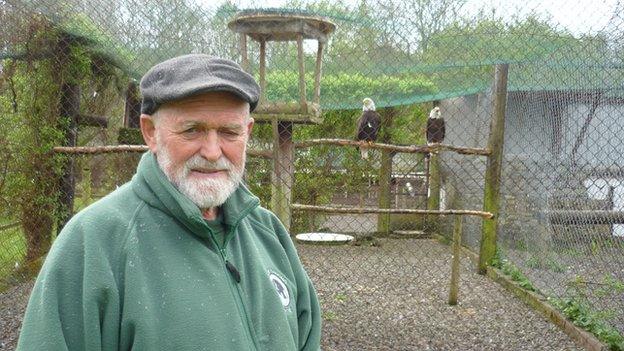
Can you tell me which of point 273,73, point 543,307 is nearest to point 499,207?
point 543,307

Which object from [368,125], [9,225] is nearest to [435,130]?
[368,125]

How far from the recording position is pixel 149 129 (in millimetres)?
1438

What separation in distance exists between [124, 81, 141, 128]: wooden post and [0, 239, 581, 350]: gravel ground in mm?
1627

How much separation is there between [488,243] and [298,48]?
3467 millimetres

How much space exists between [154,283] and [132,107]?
507 cm

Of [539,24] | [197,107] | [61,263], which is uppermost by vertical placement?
[539,24]

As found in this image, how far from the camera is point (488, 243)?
6.65m

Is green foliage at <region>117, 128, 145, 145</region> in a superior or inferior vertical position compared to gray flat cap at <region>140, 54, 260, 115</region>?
inferior

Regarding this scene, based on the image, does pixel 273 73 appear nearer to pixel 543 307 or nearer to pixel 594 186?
pixel 594 186

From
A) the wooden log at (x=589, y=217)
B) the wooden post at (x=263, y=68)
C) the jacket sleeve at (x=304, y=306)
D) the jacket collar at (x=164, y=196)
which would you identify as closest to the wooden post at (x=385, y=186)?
the wooden log at (x=589, y=217)

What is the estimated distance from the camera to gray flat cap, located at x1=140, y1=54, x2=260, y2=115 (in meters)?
1.31

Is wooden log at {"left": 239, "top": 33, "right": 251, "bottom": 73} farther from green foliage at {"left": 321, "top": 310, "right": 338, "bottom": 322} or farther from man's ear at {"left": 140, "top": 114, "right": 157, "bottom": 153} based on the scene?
man's ear at {"left": 140, "top": 114, "right": 157, "bottom": 153}

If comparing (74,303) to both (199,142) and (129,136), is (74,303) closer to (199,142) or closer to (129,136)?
(199,142)

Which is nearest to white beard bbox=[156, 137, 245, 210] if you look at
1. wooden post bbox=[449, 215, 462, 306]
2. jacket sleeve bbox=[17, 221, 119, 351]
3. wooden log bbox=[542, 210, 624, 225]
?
jacket sleeve bbox=[17, 221, 119, 351]
